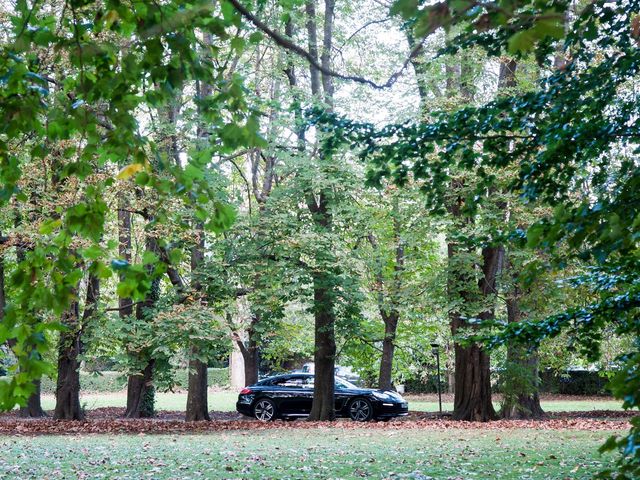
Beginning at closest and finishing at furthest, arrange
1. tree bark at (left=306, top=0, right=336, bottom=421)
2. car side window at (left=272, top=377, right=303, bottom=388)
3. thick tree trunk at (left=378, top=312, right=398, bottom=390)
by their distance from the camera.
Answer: tree bark at (left=306, top=0, right=336, bottom=421)
car side window at (left=272, top=377, right=303, bottom=388)
thick tree trunk at (left=378, top=312, right=398, bottom=390)

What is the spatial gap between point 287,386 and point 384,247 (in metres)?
4.78

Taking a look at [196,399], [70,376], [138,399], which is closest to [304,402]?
[196,399]

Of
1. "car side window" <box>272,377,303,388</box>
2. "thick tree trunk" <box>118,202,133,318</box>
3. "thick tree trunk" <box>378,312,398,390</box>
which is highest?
"thick tree trunk" <box>118,202,133,318</box>

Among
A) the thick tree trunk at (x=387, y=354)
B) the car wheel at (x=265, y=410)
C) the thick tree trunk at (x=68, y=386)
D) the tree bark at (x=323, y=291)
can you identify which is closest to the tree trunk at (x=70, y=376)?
the thick tree trunk at (x=68, y=386)

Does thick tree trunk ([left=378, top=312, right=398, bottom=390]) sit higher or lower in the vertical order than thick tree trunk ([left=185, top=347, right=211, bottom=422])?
higher

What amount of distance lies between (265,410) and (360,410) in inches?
103

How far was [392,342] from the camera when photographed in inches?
1077

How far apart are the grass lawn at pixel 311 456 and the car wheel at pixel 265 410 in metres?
6.16

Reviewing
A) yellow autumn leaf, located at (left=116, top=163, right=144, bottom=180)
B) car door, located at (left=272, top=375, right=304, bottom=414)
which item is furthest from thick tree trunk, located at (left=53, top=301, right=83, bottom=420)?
yellow autumn leaf, located at (left=116, top=163, right=144, bottom=180)

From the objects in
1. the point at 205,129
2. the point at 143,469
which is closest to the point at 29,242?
the point at 205,129

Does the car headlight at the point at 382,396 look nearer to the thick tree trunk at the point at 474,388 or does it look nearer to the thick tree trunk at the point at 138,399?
the thick tree trunk at the point at 474,388

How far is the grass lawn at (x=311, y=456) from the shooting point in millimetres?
9484

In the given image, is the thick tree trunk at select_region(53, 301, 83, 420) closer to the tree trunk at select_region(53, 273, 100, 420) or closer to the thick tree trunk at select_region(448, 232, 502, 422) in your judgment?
the tree trunk at select_region(53, 273, 100, 420)

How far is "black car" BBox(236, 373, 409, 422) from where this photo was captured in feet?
74.8
